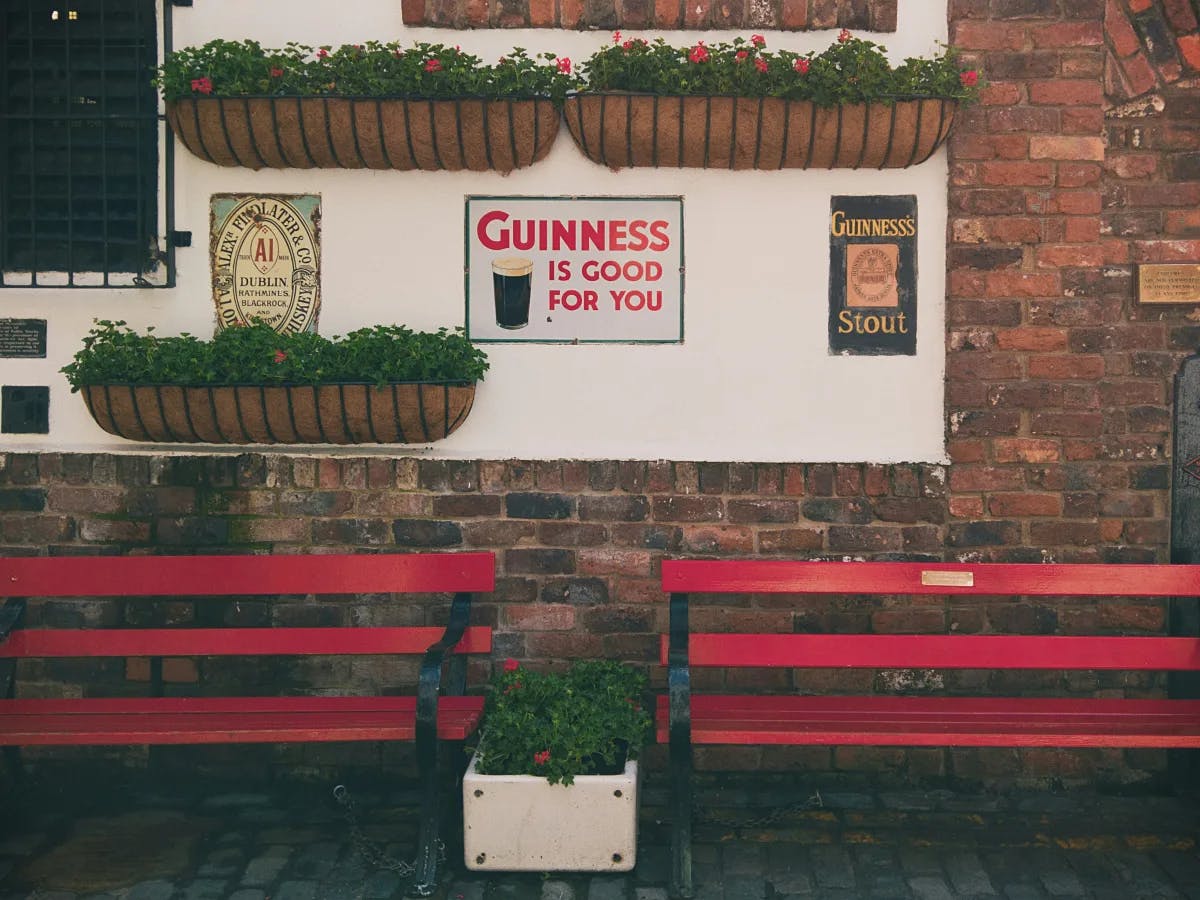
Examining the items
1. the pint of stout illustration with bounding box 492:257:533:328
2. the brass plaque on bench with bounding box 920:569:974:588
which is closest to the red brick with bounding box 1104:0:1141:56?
the brass plaque on bench with bounding box 920:569:974:588

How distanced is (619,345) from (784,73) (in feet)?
3.82

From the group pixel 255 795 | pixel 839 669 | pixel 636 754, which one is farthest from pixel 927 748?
pixel 255 795

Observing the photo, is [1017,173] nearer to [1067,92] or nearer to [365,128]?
[1067,92]

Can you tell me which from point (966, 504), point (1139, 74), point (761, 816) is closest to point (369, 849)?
point (761, 816)

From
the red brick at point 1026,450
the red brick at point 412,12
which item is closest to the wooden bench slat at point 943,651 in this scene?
the red brick at point 1026,450

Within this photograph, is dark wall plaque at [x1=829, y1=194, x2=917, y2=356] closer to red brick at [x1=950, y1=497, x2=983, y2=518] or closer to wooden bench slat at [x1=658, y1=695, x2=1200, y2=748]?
red brick at [x1=950, y1=497, x2=983, y2=518]

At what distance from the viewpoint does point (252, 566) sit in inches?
164

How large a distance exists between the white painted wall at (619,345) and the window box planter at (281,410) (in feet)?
0.69

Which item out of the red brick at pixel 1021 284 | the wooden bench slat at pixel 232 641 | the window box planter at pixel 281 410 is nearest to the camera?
the wooden bench slat at pixel 232 641

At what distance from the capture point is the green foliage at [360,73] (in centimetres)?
416

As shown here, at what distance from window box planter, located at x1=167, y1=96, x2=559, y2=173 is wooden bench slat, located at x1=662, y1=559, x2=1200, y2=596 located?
170cm

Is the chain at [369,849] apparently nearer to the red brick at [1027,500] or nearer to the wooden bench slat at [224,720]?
the wooden bench slat at [224,720]

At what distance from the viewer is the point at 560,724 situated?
372 centimetres

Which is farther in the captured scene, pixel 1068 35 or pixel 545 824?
pixel 1068 35
